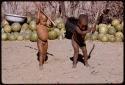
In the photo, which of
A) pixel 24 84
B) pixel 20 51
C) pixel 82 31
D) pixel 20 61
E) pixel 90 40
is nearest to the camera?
pixel 24 84

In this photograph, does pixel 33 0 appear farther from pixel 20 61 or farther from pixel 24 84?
pixel 24 84

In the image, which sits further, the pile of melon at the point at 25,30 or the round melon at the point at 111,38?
the pile of melon at the point at 25,30

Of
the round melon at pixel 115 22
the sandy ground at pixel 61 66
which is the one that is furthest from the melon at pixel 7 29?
the round melon at pixel 115 22

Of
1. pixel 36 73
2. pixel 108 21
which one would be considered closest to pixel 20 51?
pixel 36 73

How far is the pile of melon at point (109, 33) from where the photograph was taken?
1012 cm

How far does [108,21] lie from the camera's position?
11672 mm

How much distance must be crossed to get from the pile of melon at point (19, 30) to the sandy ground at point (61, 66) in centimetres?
62

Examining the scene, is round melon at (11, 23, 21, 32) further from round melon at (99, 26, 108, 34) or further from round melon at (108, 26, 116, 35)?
round melon at (108, 26, 116, 35)

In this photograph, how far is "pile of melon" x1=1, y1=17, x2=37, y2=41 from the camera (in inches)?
411

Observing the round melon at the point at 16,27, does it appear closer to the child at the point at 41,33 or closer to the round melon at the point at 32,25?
the round melon at the point at 32,25

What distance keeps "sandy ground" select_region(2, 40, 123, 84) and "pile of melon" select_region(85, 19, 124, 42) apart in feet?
1.11

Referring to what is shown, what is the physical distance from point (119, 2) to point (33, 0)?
2672 mm

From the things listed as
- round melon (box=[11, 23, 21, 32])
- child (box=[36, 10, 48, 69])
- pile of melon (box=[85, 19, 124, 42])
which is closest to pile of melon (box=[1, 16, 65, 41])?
round melon (box=[11, 23, 21, 32])

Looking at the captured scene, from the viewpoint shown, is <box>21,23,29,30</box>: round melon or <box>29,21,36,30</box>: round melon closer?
<box>29,21,36,30</box>: round melon
